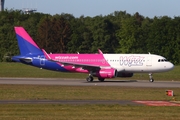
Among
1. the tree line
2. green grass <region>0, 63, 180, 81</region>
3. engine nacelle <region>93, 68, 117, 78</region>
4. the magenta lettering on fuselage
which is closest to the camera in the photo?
engine nacelle <region>93, 68, 117, 78</region>

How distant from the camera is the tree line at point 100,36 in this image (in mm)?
107875

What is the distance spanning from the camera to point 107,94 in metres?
36.7

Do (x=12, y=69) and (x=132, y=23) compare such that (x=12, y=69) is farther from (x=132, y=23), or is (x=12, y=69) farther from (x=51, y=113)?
(x=51, y=113)

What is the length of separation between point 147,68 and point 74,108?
97.5 ft

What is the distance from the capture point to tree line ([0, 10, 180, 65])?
4247 inches

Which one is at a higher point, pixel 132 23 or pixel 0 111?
pixel 132 23

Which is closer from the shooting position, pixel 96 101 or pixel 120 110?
pixel 120 110

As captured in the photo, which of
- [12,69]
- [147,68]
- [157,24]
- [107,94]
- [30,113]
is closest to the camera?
[30,113]

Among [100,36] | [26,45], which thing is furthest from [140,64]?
[100,36]

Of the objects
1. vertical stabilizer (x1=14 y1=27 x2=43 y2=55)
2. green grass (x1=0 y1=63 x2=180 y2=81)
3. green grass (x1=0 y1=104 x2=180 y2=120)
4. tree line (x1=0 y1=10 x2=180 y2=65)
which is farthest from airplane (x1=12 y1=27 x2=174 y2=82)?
tree line (x1=0 y1=10 x2=180 y2=65)

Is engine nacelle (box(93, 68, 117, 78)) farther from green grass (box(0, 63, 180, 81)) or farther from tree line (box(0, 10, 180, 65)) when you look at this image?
tree line (box(0, 10, 180, 65))

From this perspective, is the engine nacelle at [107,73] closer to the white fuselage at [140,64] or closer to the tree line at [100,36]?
the white fuselage at [140,64]

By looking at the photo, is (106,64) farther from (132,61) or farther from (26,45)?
(26,45)

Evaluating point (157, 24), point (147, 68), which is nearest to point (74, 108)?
point (147, 68)
